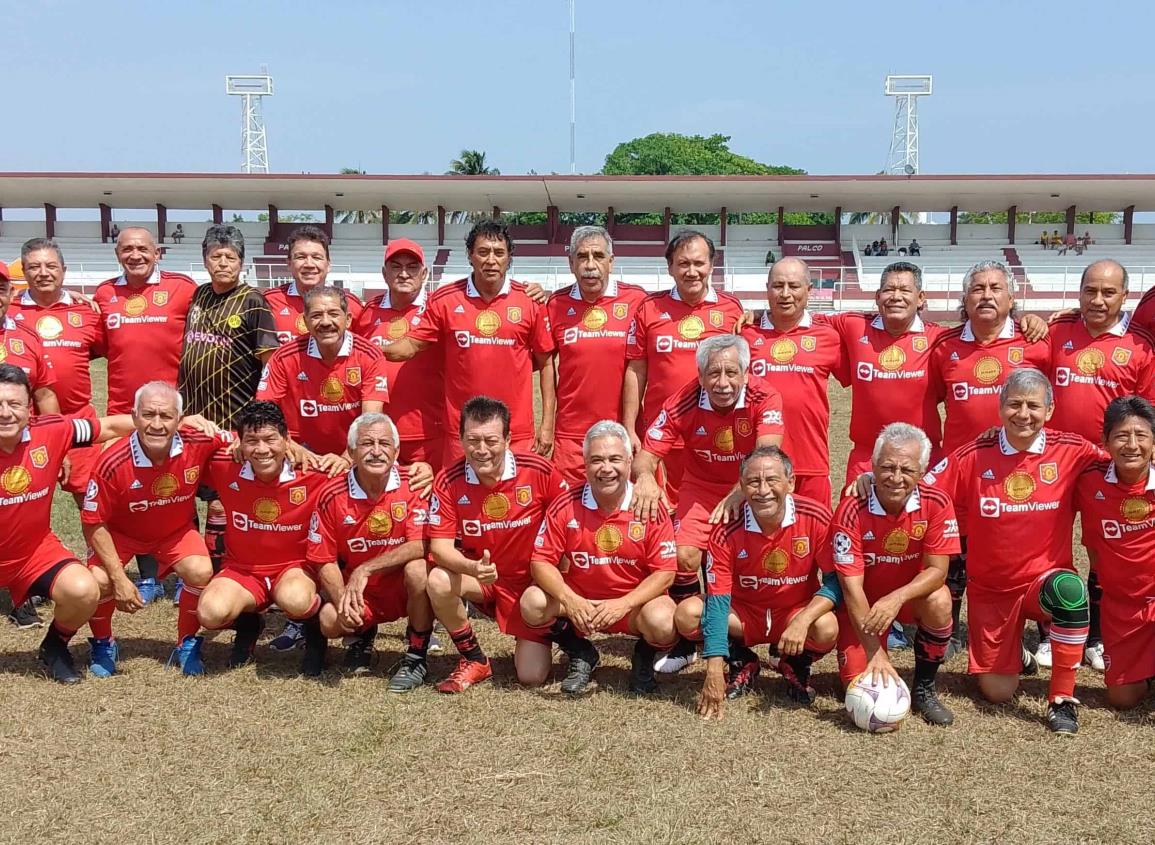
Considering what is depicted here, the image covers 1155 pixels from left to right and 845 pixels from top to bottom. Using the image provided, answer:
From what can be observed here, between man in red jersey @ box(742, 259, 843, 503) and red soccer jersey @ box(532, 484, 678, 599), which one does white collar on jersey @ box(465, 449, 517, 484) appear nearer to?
red soccer jersey @ box(532, 484, 678, 599)

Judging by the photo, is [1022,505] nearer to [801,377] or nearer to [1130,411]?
[1130,411]

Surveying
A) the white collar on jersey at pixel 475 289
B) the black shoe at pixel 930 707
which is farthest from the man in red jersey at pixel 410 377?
the black shoe at pixel 930 707

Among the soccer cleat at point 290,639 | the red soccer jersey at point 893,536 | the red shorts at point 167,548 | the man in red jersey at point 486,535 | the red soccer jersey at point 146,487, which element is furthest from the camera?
the soccer cleat at point 290,639

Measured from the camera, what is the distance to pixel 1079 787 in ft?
12.6

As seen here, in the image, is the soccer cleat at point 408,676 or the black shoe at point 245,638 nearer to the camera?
the soccer cleat at point 408,676

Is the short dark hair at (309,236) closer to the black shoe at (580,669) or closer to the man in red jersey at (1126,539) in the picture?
the black shoe at (580,669)

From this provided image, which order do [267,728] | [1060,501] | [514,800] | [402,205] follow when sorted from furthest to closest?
[402,205]
[1060,501]
[267,728]
[514,800]

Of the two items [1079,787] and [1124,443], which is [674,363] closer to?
[1124,443]

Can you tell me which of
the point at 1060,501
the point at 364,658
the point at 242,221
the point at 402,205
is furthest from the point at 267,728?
the point at 242,221

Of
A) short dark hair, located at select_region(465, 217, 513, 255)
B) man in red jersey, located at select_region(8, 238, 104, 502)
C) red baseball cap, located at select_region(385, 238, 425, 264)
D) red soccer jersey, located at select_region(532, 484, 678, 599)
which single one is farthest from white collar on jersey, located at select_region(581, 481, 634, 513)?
man in red jersey, located at select_region(8, 238, 104, 502)

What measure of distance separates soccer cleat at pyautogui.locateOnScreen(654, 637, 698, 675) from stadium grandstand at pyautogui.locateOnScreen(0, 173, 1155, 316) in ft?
78.9

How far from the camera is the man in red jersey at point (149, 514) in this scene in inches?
199

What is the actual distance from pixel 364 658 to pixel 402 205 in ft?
112

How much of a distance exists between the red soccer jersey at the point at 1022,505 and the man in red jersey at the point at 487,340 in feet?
7.81
